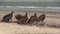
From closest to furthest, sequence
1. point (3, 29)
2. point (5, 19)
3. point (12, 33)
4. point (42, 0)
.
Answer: point (12, 33)
point (3, 29)
point (5, 19)
point (42, 0)

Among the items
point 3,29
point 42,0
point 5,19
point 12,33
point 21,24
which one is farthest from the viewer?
point 42,0

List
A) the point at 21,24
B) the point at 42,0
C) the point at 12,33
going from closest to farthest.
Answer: the point at 12,33
the point at 21,24
the point at 42,0

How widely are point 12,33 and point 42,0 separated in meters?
32.2

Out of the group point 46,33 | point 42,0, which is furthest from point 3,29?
point 42,0

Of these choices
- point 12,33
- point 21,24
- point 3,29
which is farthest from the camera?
point 21,24

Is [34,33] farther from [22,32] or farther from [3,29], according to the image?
[3,29]

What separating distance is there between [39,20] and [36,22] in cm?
23

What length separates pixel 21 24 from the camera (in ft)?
55.6

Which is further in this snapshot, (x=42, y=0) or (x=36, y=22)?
(x=42, y=0)

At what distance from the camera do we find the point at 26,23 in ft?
57.6

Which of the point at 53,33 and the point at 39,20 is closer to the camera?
the point at 53,33

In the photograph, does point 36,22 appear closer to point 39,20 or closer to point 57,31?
point 39,20

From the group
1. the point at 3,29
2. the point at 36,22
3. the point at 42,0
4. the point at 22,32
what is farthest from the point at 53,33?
the point at 42,0

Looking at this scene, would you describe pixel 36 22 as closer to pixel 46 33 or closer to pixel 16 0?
pixel 46 33
